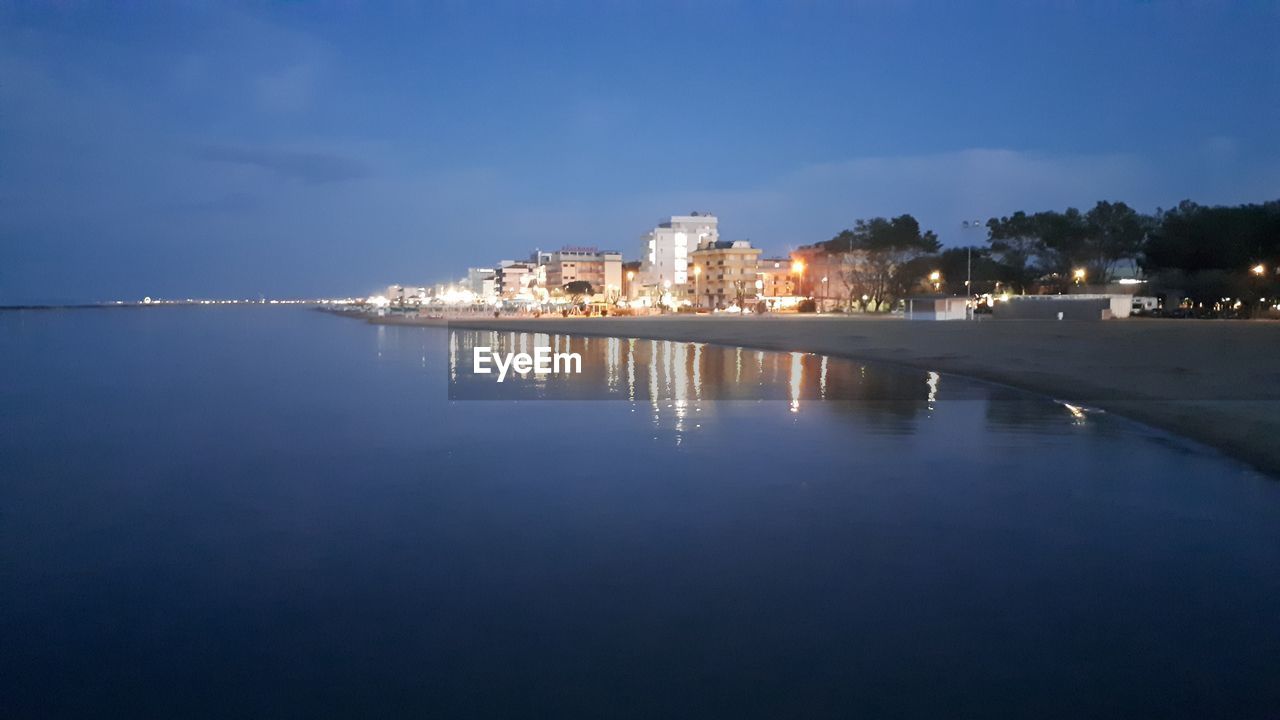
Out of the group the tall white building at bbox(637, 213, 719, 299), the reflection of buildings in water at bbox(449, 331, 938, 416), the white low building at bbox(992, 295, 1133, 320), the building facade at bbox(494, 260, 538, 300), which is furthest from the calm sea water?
the building facade at bbox(494, 260, 538, 300)

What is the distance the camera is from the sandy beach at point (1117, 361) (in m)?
14.5

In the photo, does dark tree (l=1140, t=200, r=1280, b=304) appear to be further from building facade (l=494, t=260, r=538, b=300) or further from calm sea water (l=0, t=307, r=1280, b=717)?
building facade (l=494, t=260, r=538, b=300)

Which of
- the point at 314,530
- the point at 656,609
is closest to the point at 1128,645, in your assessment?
the point at 656,609

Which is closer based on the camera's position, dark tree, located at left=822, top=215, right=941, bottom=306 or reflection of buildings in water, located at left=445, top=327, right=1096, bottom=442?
reflection of buildings in water, located at left=445, top=327, right=1096, bottom=442

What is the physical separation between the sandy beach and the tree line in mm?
24849

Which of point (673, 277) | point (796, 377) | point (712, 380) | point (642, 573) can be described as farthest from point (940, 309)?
point (673, 277)

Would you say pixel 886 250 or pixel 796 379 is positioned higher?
pixel 886 250

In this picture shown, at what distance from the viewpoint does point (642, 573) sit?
737 centimetres

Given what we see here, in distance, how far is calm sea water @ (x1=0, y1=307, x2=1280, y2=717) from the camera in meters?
5.35

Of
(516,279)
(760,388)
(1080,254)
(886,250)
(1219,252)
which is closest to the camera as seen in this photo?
(760,388)

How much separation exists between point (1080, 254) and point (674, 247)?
196ft

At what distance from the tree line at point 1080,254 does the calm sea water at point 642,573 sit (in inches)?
2302

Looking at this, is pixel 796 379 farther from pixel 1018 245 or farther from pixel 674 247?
pixel 674 247

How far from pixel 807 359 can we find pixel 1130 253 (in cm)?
5503
